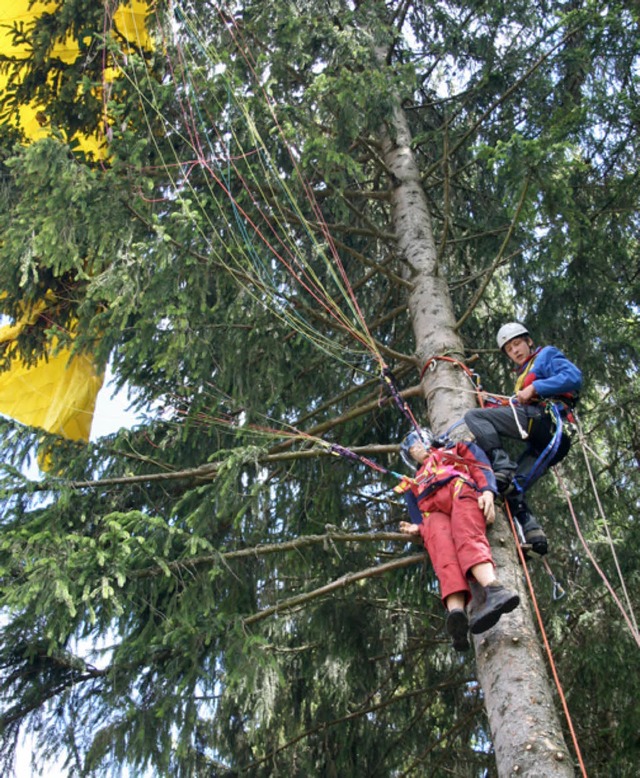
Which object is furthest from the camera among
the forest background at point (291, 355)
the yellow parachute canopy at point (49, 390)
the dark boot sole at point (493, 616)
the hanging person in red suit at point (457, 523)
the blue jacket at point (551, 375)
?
the yellow parachute canopy at point (49, 390)

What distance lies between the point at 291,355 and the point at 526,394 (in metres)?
2.22

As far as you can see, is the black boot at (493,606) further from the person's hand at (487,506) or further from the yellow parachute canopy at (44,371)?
the yellow parachute canopy at (44,371)

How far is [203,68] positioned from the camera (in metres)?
7.22

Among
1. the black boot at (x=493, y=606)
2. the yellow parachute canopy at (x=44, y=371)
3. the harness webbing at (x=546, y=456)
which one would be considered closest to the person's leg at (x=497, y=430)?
the harness webbing at (x=546, y=456)

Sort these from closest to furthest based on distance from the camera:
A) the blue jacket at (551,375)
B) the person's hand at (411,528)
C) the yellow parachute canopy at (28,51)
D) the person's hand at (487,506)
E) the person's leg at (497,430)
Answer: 1. the person's hand at (487,506)
2. the person's hand at (411,528)
3. the person's leg at (497,430)
4. the blue jacket at (551,375)
5. the yellow parachute canopy at (28,51)

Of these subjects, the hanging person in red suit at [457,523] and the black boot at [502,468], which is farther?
the black boot at [502,468]

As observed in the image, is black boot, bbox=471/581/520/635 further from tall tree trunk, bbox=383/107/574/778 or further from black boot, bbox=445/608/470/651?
tall tree trunk, bbox=383/107/574/778

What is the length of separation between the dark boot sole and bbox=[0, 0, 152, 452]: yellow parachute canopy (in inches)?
166

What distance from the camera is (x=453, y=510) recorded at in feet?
15.4

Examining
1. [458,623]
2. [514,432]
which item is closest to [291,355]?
[514,432]

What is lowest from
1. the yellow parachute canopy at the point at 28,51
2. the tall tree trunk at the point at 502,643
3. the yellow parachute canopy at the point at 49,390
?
the tall tree trunk at the point at 502,643

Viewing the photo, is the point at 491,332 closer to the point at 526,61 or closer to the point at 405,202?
the point at 405,202

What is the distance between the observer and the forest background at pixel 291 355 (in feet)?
18.6

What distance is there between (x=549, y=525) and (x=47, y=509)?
13.0 feet
